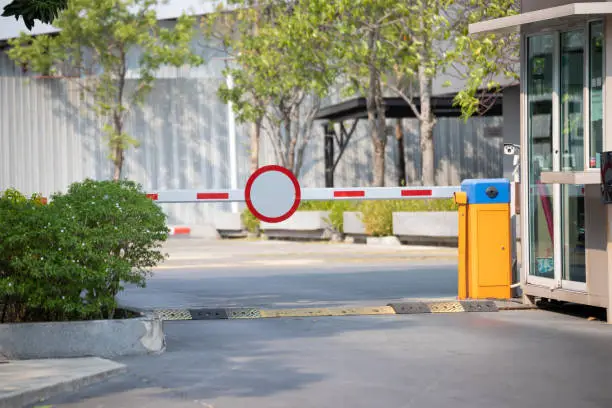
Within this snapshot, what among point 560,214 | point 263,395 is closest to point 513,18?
point 560,214

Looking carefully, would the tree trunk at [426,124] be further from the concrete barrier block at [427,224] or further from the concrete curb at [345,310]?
the concrete curb at [345,310]

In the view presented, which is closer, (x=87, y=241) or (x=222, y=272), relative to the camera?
(x=87, y=241)

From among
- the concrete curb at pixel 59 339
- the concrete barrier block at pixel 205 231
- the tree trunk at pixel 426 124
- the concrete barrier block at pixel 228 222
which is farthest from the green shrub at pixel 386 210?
the concrete curb at pixel 59 339

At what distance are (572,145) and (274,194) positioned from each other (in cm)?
350

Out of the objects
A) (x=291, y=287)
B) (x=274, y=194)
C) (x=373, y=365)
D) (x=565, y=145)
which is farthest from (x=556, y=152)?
(x=291, y=287)

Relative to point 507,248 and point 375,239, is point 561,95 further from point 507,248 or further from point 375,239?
point 375,239

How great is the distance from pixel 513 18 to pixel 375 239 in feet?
68.6

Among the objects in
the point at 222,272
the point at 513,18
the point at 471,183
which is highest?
the point at 513,18

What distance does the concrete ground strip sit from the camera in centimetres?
887

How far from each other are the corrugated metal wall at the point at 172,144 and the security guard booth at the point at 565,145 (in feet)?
117

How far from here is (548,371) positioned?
10023mm

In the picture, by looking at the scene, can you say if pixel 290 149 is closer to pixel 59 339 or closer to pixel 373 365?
pixel 59 339

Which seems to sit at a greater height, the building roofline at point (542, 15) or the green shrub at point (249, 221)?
the building roofline at point (542, 15)

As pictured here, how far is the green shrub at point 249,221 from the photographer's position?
42.3 m
